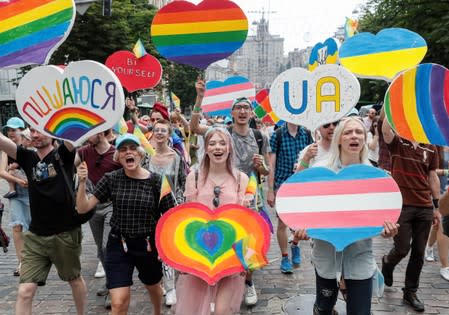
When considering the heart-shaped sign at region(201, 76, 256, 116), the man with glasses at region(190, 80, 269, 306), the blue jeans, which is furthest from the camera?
the heart-shaped sign at region(201, 76, 256, 116)

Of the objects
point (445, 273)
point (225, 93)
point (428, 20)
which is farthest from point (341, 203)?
point (428, 20)

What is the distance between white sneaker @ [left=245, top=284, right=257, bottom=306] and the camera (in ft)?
13.5

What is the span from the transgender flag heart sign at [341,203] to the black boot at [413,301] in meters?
1.80

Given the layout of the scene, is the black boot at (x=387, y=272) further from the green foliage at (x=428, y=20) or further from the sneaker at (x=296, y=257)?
the green foliage at (x=428, y=20)

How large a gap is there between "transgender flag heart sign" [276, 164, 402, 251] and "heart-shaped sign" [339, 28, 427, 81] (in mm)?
1531

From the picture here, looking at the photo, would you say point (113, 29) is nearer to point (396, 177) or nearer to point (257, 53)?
point (396, 177)

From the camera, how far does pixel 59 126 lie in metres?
3.06

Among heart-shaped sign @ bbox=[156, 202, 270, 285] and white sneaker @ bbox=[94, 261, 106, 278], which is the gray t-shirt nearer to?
heart-shaped sign @ bbox=[156, 202, 270, 285]

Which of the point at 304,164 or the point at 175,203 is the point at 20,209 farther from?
the point at 304,164

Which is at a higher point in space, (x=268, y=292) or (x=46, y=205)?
(x=46, y=205)

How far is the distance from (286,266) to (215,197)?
2236 mm

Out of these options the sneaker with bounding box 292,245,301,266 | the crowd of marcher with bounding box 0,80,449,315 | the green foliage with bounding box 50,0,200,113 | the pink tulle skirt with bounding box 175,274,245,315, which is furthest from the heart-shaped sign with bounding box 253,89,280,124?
the green foliage with bounding box 50,0,200,113

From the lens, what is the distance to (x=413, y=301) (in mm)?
3992

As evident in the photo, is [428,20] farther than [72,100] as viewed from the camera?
Result: Yes
